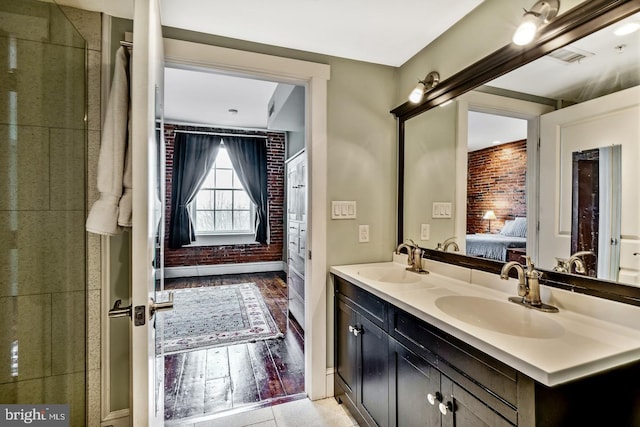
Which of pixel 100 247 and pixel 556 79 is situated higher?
pixel 556 79

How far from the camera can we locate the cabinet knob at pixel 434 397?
3.73ft

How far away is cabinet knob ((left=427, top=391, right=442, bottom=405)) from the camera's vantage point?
1.14 m

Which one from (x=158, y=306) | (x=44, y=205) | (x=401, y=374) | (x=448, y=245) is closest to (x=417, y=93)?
(x=448, y=245)

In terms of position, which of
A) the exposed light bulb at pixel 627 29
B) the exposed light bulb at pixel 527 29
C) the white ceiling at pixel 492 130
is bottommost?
the white ceiling at pixel 492 130

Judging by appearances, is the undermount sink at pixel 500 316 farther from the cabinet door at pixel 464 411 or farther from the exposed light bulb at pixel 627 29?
the exposed light bulb at pixel 627 29

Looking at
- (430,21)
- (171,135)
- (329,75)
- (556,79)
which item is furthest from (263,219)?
(556,79)

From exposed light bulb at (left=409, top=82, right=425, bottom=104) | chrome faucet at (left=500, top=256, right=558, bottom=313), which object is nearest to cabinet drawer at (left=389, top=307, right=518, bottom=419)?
chrome faucet at (left=500, top=256, right=558, bottom=313)

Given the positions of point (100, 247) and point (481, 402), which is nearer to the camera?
point (481, 402)

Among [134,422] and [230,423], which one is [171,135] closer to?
[230,423]

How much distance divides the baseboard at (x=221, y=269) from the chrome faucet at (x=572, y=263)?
4.95m

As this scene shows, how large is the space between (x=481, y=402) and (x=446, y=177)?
4.23 feet

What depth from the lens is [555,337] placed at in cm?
102

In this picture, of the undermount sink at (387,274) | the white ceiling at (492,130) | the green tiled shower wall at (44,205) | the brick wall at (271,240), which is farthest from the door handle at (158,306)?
the brick wall at (271,240)

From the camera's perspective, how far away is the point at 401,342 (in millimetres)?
1364
